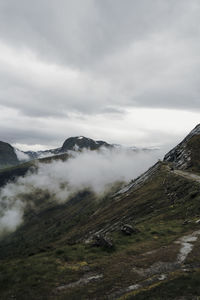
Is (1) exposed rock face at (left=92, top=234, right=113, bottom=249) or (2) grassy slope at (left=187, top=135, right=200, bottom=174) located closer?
(1) exposed rock face at (left=92, top=234, right=113, bottom=249)

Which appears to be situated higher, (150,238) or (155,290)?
(155,290)

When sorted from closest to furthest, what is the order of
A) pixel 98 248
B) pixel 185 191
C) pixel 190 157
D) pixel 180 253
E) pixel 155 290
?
pixel 155 290, pixel 180 253, pixel 98 248, pixel 185 191, pixel 190 157

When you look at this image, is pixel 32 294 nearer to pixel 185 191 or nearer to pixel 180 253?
pixel 180 253

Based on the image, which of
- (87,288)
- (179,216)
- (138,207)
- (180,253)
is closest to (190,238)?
(180,253)

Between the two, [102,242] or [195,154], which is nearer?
[102,242]

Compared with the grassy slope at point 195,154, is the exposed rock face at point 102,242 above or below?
below

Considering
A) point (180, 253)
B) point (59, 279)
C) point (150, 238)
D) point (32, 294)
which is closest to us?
point (32, 294)

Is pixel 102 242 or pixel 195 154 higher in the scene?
pixel 195 154

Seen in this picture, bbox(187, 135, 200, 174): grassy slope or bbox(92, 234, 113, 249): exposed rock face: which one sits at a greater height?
bbox(187, 135, 200, 174): grassy slope

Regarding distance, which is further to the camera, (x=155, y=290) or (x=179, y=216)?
(x=179, y=216)

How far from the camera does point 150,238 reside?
38.4 meters

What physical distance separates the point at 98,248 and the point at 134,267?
9265 mm

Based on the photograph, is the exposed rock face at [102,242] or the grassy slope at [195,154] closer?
the exposed rock face at [102,242]

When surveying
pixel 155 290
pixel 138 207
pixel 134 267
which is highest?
pixel 155 290
